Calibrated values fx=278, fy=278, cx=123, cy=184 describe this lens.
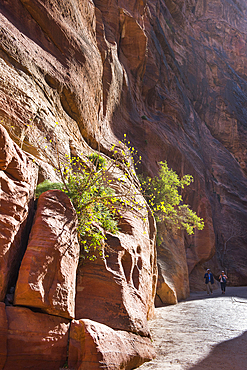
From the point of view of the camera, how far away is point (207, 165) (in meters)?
34.0

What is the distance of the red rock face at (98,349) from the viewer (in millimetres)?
4605

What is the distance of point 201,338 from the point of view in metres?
7.36

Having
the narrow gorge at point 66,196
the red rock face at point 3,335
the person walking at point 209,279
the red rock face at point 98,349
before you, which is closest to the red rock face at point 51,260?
the narrow gorge at point 66,196

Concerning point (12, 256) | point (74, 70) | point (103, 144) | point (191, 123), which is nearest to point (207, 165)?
point (191, 123)

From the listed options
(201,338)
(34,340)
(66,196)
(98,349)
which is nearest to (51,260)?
(34,340)

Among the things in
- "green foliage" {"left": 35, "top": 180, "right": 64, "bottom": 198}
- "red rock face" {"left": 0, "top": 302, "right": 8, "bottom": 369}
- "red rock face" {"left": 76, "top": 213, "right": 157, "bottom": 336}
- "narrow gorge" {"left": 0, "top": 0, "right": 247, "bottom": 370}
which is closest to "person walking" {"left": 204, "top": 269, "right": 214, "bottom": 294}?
"narrow gorge" {"left": 0, "top": 0, "right": 247, "bottom": 370}

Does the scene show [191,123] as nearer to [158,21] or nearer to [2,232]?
[158,21]

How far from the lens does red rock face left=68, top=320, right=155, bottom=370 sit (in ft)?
15.1

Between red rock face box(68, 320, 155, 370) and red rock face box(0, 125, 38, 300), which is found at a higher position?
red rock face box(0, 125, 38, 300)

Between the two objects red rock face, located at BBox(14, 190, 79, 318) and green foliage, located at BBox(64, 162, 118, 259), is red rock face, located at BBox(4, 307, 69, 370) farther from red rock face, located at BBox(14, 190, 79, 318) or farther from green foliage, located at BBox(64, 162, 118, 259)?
green foliage, located at BBox(64, 162, 118, 259)

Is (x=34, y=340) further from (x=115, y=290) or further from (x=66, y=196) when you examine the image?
(x=66, y=196)

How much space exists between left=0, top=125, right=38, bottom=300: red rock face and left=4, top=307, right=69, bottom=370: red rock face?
48cm

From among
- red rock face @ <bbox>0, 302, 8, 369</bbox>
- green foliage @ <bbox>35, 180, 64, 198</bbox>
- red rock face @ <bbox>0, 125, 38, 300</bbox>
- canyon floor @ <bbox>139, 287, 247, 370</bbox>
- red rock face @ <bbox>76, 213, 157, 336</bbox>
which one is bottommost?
canyon floor @ <bbox>139, 287, 247, 370</bbox>

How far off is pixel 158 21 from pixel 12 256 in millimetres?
31579
